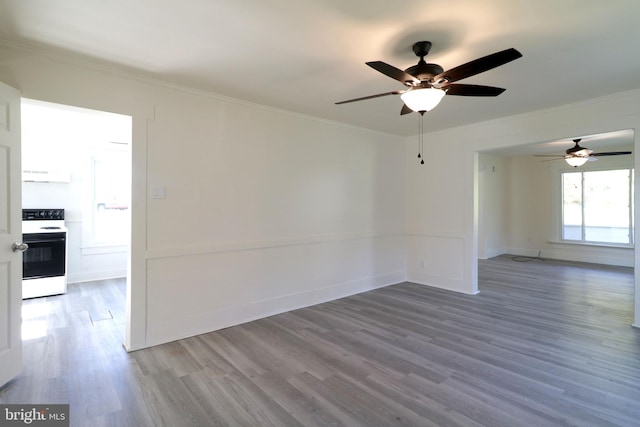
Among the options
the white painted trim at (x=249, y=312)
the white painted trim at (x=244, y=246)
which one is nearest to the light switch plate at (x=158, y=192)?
the white painted trim at (x=244, y=246)

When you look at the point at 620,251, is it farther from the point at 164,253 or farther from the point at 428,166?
the point at 164,253

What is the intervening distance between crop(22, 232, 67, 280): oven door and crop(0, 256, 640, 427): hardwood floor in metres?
0.57

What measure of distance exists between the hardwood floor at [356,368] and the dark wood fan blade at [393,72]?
222 centimetres

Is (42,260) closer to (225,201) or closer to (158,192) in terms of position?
(158,192)

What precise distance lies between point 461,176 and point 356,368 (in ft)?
11.5

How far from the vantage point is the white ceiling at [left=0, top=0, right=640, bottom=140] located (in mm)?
1880

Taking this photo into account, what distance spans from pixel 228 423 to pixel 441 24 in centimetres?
290

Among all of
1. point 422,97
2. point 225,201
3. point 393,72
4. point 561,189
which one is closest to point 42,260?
point 225,201

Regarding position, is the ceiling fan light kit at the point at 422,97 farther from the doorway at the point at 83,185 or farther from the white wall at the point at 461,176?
the doorway at the point at 83,185

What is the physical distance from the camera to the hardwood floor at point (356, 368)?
201 cm

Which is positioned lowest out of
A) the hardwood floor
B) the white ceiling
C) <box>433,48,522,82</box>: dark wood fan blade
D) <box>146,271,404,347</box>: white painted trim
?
the hardwood floor

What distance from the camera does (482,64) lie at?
1.89 metres

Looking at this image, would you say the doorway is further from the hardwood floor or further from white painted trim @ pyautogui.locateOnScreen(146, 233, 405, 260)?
white painted trim @ pyautogui.locateOnScreen(146, 233, 405, 260)

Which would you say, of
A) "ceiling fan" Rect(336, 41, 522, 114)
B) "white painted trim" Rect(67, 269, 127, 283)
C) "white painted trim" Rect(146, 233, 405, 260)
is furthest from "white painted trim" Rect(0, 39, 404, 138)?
"white painted trim" Rect(67, 269, 127, 283)
